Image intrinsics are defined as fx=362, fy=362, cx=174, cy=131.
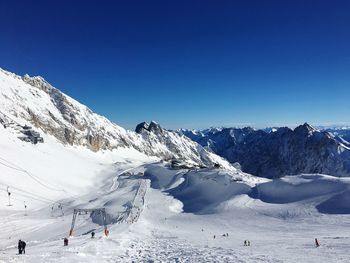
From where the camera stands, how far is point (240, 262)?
91.4 feet

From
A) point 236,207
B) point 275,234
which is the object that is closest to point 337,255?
point 275,234

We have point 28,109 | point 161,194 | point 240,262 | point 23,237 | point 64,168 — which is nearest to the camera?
point 240,262

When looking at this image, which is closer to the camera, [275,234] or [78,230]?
[275,234]

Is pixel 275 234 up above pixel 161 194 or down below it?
below

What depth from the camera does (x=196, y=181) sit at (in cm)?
8962

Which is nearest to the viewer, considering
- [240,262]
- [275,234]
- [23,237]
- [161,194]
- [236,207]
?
[240,262]

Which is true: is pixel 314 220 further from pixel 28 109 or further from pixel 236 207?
pixel 28 109

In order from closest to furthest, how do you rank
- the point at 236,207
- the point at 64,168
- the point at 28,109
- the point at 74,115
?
the point at 236,207, the point at 64,168, the point at 28,109, the point at 74,115

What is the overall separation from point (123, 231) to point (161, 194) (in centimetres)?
3980

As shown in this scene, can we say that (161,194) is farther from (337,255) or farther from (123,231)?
(337,255)

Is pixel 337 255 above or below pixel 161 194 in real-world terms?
below

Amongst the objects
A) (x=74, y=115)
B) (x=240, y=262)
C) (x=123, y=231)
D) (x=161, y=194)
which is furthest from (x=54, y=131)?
(x=240, y=262)

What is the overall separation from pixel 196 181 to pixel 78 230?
39.4m

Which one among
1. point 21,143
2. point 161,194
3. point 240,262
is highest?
point 21,143
